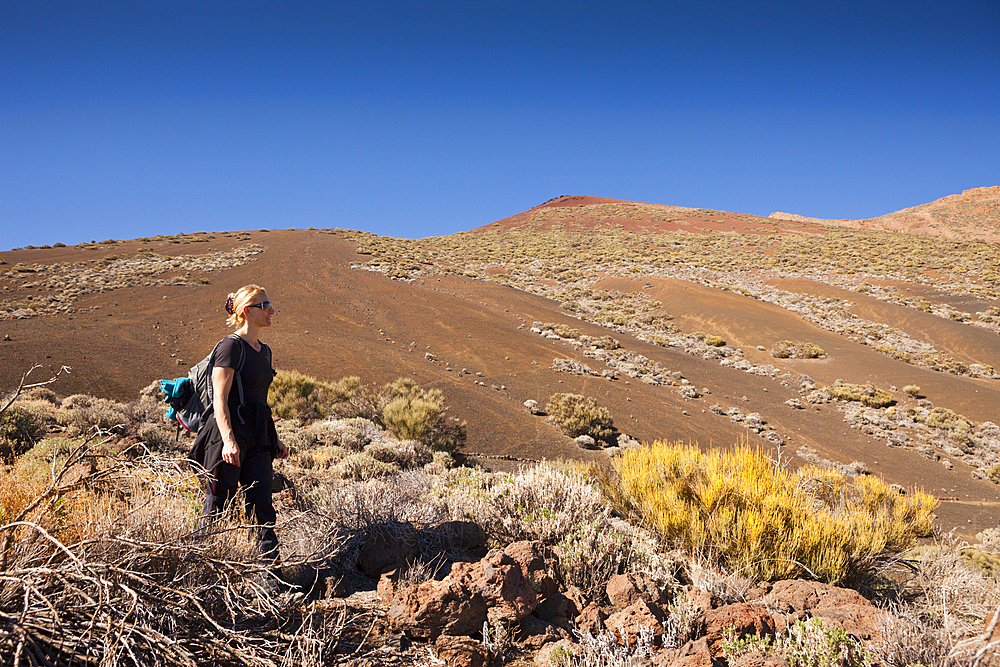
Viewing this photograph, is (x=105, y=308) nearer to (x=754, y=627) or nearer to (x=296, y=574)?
(x=296, y=574)

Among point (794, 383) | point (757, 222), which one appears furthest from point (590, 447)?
point (757, 222)

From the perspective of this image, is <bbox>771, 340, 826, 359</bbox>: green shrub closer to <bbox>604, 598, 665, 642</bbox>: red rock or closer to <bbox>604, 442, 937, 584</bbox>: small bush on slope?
<bbox>604, 442, 937, 584</bbox>: small bush on slope

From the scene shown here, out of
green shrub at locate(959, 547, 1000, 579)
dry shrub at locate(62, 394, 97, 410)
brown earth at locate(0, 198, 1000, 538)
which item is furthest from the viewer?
brown earth at locate(0, 198, 1000, 538)

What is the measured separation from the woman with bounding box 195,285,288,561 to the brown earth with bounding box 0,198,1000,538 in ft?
18.4

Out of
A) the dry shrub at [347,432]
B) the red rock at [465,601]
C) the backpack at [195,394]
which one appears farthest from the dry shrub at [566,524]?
the dry shrub at [347,432]

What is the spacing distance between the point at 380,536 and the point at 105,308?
19.7 metres

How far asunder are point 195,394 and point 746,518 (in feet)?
12.7

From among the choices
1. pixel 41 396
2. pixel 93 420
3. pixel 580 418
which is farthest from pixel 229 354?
pixel 41 396

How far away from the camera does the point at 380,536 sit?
3336 millimetres

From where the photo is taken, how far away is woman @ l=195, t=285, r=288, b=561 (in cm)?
276

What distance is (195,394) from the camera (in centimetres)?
296

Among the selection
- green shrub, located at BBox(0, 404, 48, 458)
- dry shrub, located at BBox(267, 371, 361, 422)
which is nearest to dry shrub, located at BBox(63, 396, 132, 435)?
green shrub, located at BBox(0, 404, 48, 458)

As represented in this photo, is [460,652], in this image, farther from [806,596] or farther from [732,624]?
[806,596]

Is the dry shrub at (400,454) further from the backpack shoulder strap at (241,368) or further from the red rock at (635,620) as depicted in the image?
the red rock at (635,620)
